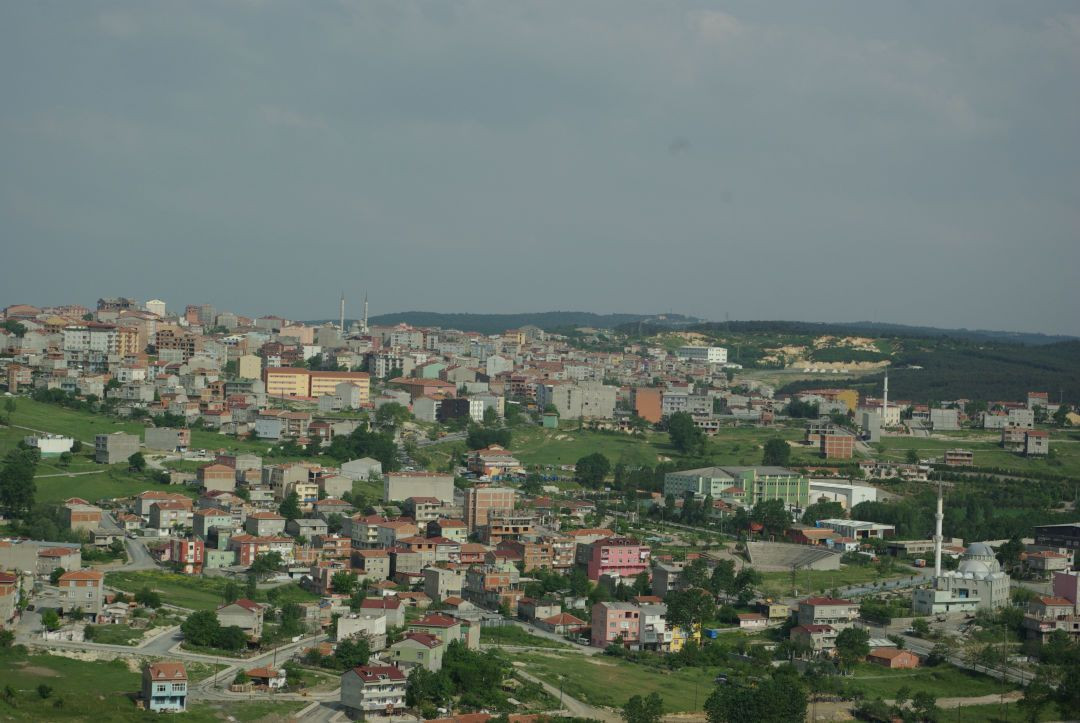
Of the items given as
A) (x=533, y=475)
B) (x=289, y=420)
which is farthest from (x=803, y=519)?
(x=289, y=420)

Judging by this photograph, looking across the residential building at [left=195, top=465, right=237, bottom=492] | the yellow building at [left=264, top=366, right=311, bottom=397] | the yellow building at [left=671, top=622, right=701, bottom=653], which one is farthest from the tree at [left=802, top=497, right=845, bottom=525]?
the yellow building at [left=264, top=366, right=311, bottom=397]

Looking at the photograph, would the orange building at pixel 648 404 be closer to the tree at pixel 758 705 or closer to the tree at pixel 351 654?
the tree at pixel 351 654

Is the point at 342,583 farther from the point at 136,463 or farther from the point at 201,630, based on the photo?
the point at 136,463

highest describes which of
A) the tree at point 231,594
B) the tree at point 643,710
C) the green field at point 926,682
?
the tree at point 231,594

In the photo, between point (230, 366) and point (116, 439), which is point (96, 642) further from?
point (230, 366)

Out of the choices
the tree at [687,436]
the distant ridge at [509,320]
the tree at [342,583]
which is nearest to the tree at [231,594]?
the tree at [342,583]
